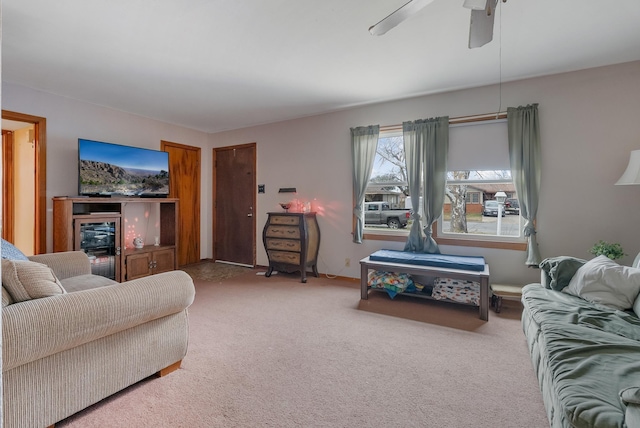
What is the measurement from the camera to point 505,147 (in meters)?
3.64

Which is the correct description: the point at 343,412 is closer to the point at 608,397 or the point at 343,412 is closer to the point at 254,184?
the point at 608,397

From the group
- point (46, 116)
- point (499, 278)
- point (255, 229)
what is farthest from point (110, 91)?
point (499, 278)

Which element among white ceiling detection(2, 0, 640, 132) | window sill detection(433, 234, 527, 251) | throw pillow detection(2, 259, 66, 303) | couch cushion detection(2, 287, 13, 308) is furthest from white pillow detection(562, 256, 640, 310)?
couch cushion detection(2, 287, 13, 308)

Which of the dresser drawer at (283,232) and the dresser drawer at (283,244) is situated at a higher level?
the dresser drawer at (283,232)

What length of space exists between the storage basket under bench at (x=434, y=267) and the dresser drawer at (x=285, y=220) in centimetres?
118

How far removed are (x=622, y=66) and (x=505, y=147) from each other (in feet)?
3.79

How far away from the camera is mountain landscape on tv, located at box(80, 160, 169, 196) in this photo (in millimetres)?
4047

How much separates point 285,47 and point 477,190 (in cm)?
255

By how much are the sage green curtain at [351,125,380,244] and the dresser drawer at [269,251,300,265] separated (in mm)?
805

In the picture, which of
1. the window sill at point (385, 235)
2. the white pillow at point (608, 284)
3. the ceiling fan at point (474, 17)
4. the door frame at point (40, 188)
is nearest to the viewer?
the ceiling fan at point (474, 17)

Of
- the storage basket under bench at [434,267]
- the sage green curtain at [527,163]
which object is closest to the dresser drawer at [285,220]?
the storage basket under bench at [434,267]

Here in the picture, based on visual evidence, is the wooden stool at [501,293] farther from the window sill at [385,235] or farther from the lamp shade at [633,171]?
the lamp shade at [633,171]

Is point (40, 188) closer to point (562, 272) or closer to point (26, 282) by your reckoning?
point (26, 282)

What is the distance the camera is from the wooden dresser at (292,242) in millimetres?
4465
